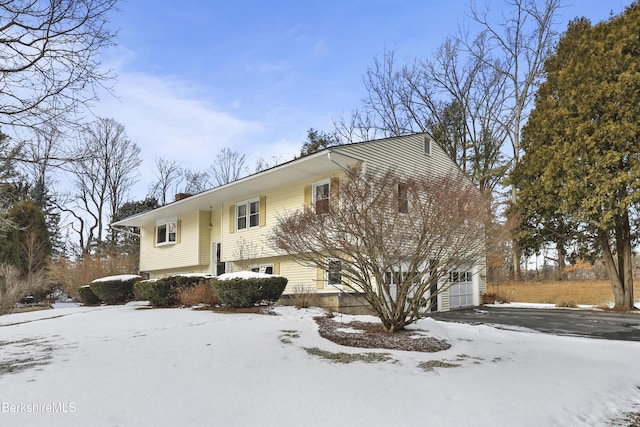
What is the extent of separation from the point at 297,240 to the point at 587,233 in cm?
1331

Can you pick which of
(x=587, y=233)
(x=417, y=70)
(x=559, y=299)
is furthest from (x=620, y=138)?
(x=417, y=70)

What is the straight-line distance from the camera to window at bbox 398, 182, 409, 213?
8369mm

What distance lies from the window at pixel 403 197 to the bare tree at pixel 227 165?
31.0 meters

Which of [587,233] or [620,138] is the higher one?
[620,138]

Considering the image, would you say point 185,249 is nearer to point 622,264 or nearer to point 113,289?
point 113,289

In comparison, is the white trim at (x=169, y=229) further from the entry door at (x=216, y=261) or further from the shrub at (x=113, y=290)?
the shrub at (x=113, y=290)

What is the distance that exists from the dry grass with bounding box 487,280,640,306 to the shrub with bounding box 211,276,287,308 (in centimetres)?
1218

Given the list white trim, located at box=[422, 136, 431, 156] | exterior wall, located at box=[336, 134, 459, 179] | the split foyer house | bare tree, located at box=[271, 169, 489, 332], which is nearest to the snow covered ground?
bare tree, located at box=[271, 169, 489, 332]

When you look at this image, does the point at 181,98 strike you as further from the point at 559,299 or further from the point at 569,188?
the point at 559,299

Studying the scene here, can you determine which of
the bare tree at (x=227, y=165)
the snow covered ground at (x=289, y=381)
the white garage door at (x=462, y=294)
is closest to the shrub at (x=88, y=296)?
the snow covered ground at (x=289, y=381)

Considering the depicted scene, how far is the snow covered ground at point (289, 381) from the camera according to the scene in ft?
13.7

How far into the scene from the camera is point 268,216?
53.9 feet

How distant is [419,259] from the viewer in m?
8.15

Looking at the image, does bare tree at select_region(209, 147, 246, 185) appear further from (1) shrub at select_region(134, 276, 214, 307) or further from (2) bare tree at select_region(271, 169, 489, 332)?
(2) bare tree at select_region(271, 169, 489, 332)
